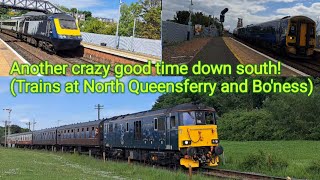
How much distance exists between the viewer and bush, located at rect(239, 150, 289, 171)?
18.0m

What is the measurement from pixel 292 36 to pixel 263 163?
656cm

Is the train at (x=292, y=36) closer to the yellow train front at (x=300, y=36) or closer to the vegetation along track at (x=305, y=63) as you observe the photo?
the yellow train front at (x=300, y=36)

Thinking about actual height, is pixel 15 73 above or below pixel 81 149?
above

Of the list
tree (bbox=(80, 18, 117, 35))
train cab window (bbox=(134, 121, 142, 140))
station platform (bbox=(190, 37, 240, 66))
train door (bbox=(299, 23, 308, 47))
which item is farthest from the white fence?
train door (bbox=(299, 23, 308, 47))

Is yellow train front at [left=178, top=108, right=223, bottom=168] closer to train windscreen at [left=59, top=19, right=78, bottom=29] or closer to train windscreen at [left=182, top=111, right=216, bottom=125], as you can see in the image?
train windscreen at [left=182, top=111, right=216, bottom=125]

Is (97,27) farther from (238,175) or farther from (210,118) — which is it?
(238,175)

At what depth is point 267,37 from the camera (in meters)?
23.3

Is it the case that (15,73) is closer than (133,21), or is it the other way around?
(15,73)

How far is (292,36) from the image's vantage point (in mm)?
20969

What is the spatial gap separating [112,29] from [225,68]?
8779 millimetres

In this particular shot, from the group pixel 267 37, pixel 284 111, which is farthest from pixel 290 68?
pixel 284 111

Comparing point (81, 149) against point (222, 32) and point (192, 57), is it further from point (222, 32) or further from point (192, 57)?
point (192, 57)

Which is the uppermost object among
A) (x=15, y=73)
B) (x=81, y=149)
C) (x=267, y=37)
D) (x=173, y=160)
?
(x=267, y=37)

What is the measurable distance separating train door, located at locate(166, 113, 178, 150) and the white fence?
411 centimetres
